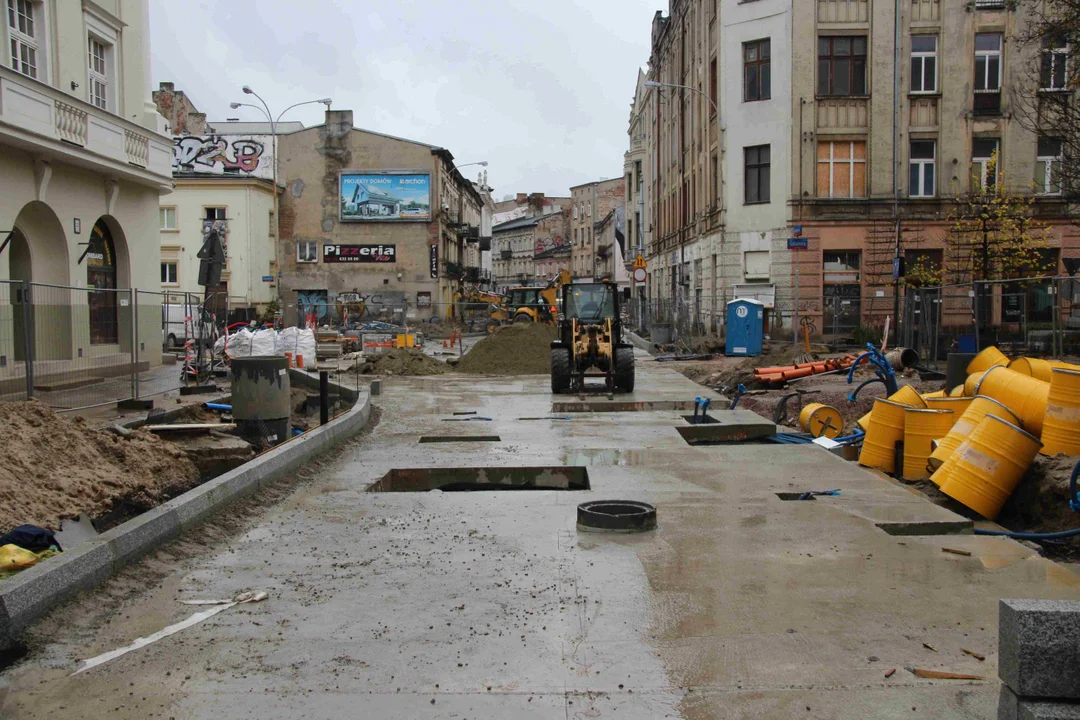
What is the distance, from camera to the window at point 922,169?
3200 cm

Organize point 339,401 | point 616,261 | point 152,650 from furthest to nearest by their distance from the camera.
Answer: point 616,261 < point 339,401 < point 152,650

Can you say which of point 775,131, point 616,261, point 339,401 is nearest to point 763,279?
point 775,131

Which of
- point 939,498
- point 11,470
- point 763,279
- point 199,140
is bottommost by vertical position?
point 939,498

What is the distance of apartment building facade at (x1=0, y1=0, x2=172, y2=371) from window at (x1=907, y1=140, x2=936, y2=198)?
24317mm

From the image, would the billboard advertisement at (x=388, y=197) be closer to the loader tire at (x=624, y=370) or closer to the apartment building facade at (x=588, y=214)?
the loader tire at (x=624, y=370)

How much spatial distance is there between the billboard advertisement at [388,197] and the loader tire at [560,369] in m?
38.3

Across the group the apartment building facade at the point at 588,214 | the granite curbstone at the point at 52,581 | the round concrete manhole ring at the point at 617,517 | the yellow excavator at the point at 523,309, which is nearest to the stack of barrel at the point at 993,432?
the round concrete manhole ring at the point at 617,517

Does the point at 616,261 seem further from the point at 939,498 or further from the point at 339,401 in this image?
the point at 939,498

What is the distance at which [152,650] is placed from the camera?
492cm

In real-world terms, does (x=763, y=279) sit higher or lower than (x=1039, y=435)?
higher

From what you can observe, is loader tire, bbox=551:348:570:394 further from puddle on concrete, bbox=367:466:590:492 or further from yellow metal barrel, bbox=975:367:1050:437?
yellow metal barrel, bbox=975:367:1050:437

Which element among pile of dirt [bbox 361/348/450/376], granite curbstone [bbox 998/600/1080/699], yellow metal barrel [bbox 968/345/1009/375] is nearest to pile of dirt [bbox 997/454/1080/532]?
yellow metal barrel [bbox 968/345/1009/375]

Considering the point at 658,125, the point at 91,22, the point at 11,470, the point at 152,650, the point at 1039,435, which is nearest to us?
the point at 152,650

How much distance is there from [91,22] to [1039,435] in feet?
63.1
